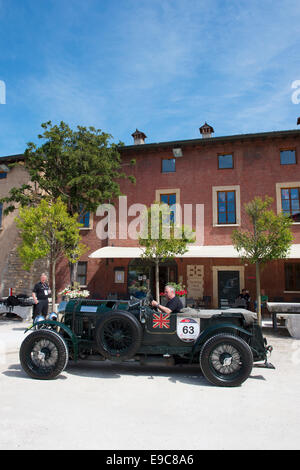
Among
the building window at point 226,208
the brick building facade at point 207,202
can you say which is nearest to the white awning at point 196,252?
the brick building facade at point 207,202

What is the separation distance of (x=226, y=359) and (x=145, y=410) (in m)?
1.59

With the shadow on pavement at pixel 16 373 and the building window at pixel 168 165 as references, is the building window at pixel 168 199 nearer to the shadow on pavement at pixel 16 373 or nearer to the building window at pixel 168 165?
the building window at pixel 168 165

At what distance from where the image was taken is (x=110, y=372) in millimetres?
5934

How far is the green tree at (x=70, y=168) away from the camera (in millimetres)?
14031

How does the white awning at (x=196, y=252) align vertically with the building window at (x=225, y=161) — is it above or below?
below

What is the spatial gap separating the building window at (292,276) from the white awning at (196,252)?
3.22 feet

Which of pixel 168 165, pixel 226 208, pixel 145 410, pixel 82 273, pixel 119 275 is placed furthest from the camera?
pixel 82 273

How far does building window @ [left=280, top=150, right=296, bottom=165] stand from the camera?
15.3 meters

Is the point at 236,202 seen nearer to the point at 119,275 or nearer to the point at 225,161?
the point at 225,161

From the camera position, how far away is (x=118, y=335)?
17.9 ft

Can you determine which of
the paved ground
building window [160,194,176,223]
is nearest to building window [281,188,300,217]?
building window [160,194,176,223]

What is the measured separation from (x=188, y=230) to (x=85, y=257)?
6.21m

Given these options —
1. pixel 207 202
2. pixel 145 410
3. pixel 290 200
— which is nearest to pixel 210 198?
pixel 207 202

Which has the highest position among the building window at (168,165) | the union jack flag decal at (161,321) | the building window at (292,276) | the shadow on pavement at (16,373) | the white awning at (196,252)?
the building window at (168,165)
